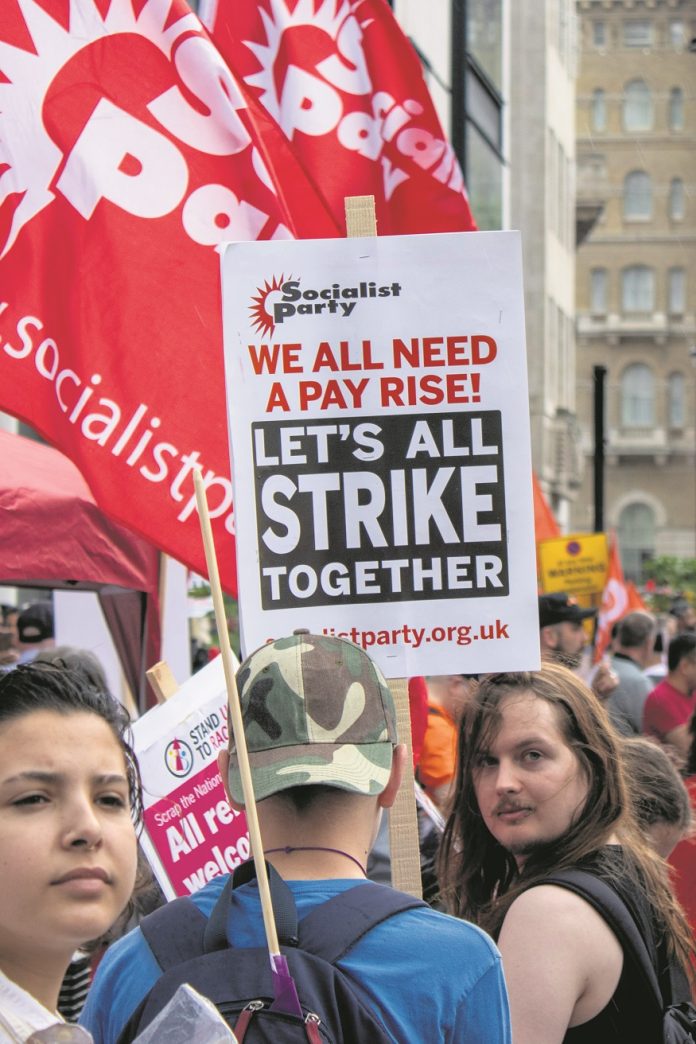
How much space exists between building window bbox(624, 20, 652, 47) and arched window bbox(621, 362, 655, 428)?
14.6 m

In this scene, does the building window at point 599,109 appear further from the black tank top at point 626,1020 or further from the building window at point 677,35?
the black tank top at point 626,1020

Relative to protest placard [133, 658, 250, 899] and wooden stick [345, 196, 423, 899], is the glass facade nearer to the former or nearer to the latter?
protest placard [133, 658, 250, 899]

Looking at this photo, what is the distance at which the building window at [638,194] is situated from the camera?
76.5 metres

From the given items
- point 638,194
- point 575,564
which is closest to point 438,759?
point 575,564

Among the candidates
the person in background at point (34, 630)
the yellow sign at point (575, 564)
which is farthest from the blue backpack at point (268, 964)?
the yellow sign at point (575, 564)

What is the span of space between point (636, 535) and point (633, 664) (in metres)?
66.1

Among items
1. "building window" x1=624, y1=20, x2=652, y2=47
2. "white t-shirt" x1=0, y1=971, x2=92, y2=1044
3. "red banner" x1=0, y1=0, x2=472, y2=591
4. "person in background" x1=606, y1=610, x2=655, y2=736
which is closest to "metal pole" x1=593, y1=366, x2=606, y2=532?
"person in background" x1=606, y1=610, x2=655, y2=736

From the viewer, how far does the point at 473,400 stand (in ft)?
12.0

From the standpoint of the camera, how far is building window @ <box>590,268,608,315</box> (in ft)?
246

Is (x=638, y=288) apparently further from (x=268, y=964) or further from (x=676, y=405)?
(x=268, y=964)

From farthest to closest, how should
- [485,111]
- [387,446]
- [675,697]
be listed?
[485,111], [675,697], [387,446]

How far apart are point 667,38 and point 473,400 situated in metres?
76.8

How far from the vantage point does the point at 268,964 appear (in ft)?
7.09

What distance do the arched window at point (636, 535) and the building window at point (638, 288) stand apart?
887cm
